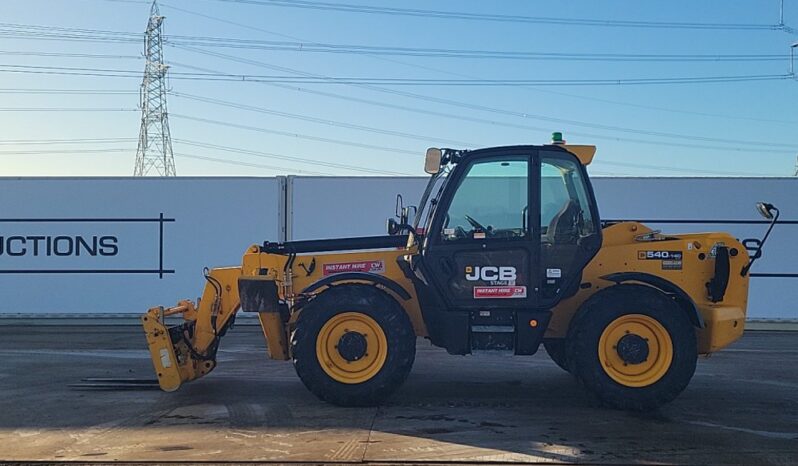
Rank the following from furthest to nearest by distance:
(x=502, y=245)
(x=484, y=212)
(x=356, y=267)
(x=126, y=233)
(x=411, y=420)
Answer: (x=126, y=233) → (x=356, y=267) → (x=484, y=212) → (x=502, y=245) → (x=411, y=420)

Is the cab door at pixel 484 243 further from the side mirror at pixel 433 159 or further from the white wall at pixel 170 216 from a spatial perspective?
the white wall at pixel 170 216

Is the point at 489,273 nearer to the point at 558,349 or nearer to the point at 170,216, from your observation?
Result: the point at 558,349

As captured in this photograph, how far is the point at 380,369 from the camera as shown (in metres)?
6.47

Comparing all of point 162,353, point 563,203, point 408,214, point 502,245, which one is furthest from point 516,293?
point 162,353

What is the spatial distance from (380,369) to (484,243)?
1412 mm

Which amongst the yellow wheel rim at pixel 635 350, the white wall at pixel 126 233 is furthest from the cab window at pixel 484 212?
the white wall at pixel 126 233

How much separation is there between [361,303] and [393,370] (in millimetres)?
633

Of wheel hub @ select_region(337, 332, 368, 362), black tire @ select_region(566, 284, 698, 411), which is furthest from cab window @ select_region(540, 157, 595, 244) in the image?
wheel hub @ select_region(337, 332, 368, 362)

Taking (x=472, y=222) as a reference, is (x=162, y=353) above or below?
below

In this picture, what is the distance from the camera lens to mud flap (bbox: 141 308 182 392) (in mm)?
6824

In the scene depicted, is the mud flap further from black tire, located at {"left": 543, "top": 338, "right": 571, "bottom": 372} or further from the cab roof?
black tire, located at {"left": 543, "top": 338, "right": 571, "bottom": 372}

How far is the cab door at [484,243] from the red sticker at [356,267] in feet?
1.70

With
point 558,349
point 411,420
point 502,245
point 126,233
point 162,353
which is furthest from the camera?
point 126,233

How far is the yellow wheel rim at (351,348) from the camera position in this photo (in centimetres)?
648
